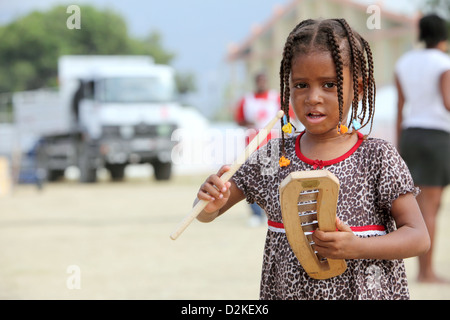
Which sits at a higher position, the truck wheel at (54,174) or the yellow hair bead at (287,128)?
the yellow hair bead at (287,128)

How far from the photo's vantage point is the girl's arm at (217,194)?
221 centimetres

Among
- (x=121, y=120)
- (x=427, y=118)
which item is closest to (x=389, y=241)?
(x=427, y=118)

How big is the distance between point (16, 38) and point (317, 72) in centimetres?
6808

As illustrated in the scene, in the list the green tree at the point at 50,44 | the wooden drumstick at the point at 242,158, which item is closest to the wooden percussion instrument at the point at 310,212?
the wooden drumstick at the point at 242,158

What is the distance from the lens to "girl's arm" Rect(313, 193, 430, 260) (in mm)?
2061

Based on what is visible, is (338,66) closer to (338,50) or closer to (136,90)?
(338,50)

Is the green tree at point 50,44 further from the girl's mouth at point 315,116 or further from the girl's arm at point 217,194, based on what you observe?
the girl's mouth at point 315,116

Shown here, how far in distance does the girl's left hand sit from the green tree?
201ft

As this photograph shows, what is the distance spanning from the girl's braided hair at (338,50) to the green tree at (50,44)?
6090 centimetres

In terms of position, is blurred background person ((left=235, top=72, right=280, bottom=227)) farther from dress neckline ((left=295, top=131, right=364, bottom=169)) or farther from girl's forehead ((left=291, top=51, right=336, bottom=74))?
girl's forehead ((left=291, top=51, right=336, bottom=74))

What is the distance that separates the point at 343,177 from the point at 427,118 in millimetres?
2883

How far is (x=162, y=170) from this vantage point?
61.7ft

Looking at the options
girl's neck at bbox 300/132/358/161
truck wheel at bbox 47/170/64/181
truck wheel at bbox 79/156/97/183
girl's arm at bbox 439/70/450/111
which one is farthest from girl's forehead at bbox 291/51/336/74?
truck wheel at bbox 47/170/64/181

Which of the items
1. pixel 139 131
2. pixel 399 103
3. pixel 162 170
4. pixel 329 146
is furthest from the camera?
pixel 162 170
